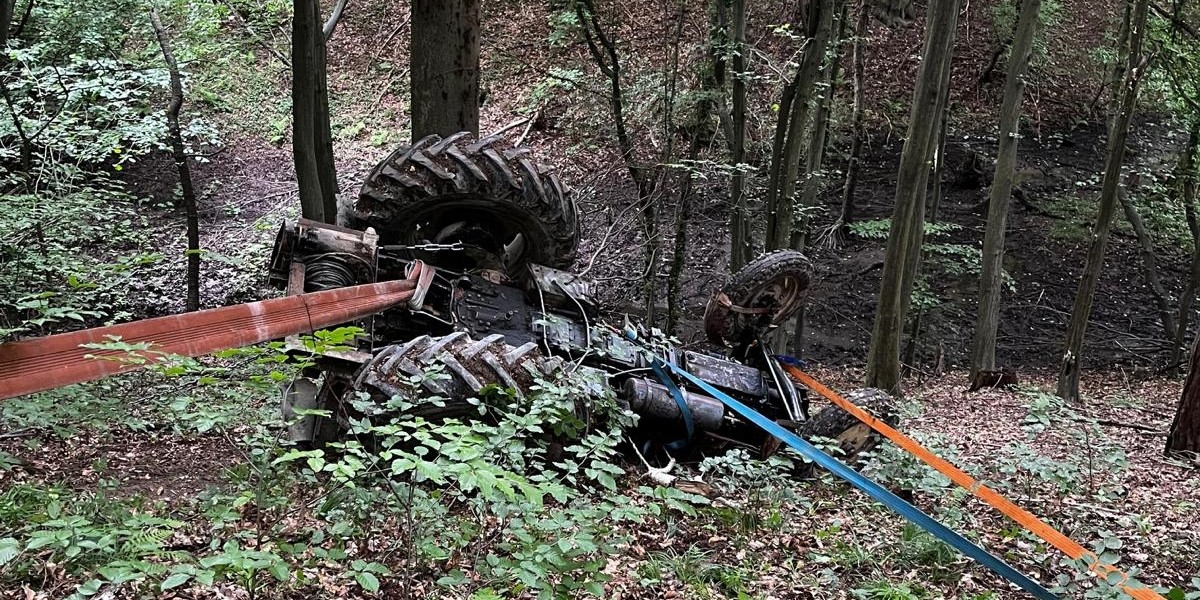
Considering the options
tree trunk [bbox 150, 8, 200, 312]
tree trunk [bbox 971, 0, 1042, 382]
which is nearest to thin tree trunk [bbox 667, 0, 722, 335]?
tree trunk [bbox 971, 0, 1042, 382]

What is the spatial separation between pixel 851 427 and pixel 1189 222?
12.2 meters

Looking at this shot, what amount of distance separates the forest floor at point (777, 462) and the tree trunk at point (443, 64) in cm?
224

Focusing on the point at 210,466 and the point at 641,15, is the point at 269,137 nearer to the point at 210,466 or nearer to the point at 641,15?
the point at 641,15

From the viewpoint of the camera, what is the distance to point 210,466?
513 cm

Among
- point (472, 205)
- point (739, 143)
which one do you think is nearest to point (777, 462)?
point (472, 205)

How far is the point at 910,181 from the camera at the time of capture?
30.5ft

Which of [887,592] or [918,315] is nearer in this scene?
[887,592]

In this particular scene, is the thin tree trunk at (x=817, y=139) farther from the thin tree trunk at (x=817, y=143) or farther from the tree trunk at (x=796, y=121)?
the tree trunk at (x=796, y=121)

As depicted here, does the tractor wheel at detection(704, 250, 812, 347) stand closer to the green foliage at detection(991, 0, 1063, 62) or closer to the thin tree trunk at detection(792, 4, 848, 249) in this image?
the thin tree trunk at detection(792, 4, 848, 249)

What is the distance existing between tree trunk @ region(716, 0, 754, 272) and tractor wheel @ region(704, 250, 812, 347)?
3.50 metres

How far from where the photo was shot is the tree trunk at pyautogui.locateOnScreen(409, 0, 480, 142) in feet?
27.8

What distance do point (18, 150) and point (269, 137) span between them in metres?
7.26

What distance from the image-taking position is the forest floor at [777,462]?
3.66 meters

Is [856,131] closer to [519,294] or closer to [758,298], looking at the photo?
[758,298]
